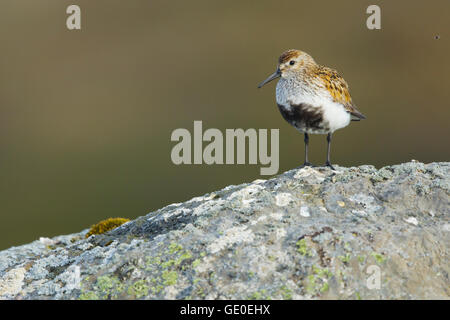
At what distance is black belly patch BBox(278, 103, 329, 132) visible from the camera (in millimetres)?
8812

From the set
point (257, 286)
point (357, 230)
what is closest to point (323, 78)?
point (357, 230)

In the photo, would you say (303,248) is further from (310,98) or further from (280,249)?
(310,98)

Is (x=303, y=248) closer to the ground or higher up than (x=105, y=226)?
higher up

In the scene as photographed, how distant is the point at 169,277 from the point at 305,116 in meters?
4.49

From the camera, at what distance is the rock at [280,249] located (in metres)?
4.90

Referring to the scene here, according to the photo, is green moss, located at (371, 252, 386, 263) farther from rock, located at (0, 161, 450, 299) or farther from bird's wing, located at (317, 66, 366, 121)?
bird's wing, located at (317, 66, 366, 121)

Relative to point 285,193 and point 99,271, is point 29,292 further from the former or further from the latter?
point 285,193

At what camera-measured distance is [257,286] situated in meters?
4.84

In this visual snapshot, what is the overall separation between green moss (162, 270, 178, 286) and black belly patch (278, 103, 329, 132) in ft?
14.4

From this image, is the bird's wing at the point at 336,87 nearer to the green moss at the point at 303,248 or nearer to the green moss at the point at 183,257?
the green moss at the point at 303,248

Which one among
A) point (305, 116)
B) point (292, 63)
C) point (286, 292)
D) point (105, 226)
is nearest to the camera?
point (286, 292)

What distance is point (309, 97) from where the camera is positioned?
8.91 meters

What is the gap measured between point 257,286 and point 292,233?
0.78 m

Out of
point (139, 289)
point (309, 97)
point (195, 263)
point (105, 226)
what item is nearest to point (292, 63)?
point (309, 97)
